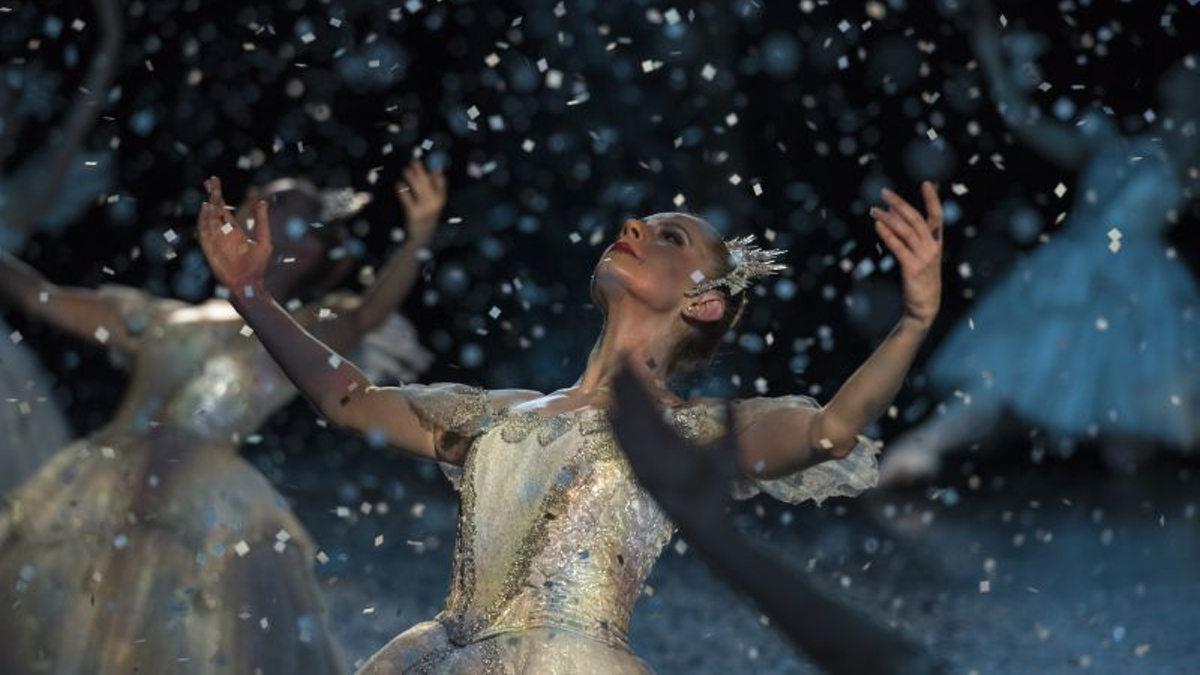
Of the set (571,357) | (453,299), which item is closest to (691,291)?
(571,357)

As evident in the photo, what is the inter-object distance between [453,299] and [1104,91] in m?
1.56

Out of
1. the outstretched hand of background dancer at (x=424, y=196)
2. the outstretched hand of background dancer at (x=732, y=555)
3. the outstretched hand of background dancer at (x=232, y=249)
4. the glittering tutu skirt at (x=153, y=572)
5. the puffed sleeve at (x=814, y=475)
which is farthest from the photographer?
the glittering tutu skirt at (x=153, y=572)

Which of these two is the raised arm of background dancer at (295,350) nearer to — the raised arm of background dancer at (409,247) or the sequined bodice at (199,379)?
the raised arm of background dancer at (409,247)

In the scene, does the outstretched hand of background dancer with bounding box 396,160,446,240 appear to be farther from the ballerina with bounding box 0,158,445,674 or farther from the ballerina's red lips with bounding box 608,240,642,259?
the ballerina's red lips with bounding box 608,240,642,259

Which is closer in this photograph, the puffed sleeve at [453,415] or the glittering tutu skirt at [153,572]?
the puffed sleeve at [453,415]

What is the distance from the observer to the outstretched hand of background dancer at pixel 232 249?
2428 mm

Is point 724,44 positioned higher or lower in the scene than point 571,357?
higher

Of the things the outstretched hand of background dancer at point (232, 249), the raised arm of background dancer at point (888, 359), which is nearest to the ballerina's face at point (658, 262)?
the raised arm of background dancer at point (888, 359)

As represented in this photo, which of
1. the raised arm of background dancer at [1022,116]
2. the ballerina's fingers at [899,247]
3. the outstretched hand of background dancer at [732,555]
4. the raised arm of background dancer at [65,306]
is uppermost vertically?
the outstretched hand of background dancer at [732,555]

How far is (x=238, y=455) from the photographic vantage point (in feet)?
12.7

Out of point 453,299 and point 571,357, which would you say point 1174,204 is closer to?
point 571,357

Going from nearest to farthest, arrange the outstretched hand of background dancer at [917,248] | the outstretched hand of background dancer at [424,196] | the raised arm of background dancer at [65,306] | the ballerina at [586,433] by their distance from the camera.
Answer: the outstretched hand of background dancer at [917,248] → the ballerina at [586,433] → the outstretched hand of background dancer at [424,196] → the raised arm of background dancer at [65,306]

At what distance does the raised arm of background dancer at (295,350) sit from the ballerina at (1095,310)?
1.74 metres

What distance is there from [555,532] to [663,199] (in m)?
1.88
